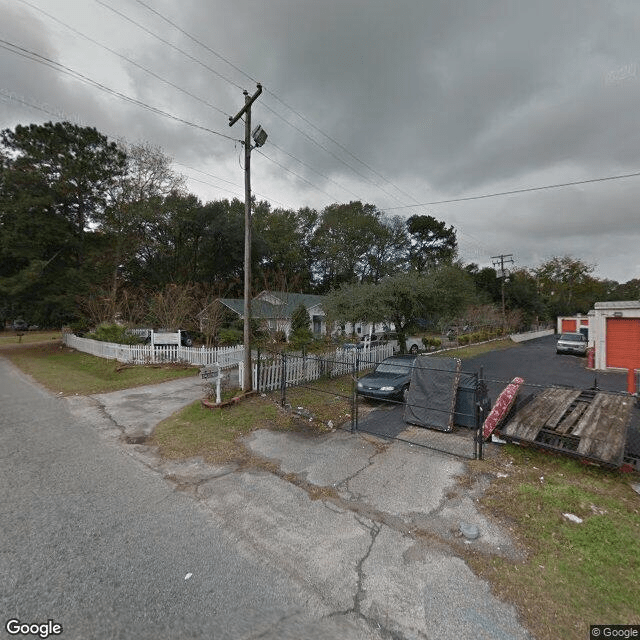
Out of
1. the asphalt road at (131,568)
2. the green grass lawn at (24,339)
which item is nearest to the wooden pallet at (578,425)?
the asphalt road at (131,568)

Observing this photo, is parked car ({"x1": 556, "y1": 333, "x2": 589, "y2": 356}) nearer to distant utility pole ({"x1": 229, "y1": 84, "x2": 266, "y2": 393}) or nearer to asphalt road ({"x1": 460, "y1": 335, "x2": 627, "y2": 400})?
asphalt road ({"x1": 460, "y1": 335, "x2": 627, "y2": 400})

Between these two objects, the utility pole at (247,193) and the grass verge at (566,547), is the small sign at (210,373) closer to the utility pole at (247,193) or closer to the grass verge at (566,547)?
the utility pole at (247,193)

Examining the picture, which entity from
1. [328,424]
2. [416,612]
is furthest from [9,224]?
[416,612]

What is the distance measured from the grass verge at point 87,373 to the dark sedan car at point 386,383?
25.1ft

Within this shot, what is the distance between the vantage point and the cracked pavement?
255cm

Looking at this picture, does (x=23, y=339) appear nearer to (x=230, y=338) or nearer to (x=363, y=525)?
(x=230, y=338)

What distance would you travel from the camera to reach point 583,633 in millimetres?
2367

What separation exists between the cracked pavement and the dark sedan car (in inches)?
96.4

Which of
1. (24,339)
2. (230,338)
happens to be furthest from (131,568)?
(24,339)

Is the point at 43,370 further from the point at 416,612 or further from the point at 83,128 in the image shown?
the point at 83,128

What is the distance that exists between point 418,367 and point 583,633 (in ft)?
15.7

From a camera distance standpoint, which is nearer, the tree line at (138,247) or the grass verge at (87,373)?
the grass verge at (87,373)

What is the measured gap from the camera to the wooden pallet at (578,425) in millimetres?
4855

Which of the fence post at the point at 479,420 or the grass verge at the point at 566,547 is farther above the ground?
the fence post at the point at 479,420
